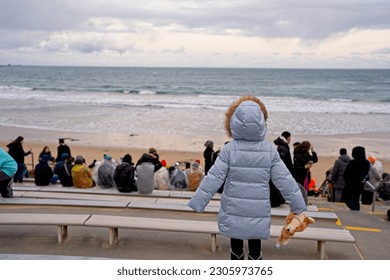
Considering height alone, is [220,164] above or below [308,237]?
above

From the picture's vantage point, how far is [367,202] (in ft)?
28.0

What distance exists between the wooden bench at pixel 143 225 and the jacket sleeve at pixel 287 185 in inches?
58.9

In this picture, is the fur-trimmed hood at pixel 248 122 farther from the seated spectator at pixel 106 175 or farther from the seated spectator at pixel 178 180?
the seated spectator at pixel 178 180

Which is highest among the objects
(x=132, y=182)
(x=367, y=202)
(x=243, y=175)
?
(x=243, y=175)

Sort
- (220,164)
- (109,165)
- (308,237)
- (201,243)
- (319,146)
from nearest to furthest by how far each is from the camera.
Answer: (220,164) < (308,237) < (201,243) < (109,165) < (319,146)

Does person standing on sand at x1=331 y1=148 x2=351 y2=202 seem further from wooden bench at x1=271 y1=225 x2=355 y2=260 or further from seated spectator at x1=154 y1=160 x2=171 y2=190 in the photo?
wooden bench at x1=271 y1=225 x2=355 y2=260

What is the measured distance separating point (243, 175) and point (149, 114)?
2637 cm

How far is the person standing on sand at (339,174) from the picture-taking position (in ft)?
27.5

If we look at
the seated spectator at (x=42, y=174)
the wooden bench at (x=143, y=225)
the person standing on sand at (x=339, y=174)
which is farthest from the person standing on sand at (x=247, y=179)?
Result: the seated spectator at (x=42, y=174)

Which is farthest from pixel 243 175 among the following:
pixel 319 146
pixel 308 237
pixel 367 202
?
pixel 319 146

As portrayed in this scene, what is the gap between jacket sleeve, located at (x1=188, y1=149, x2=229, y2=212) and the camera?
11.2 feet

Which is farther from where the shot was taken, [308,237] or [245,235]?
[308,237]
